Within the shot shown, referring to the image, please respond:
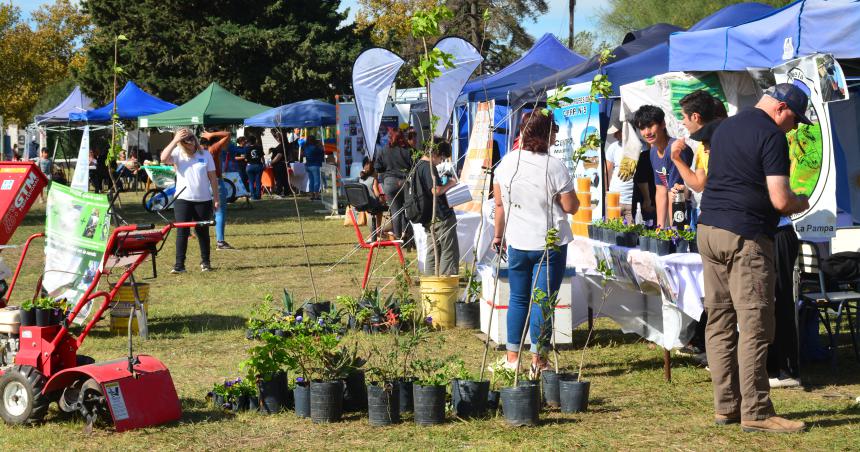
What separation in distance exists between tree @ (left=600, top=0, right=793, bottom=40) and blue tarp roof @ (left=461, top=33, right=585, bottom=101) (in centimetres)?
1366

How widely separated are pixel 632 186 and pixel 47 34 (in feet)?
176

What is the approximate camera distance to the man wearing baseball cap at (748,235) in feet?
15.7

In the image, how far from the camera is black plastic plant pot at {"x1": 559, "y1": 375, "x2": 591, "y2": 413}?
5.58m

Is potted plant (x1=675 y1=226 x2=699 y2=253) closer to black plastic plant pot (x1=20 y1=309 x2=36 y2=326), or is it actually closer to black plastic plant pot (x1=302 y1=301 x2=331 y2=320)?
black plastic plant pot (x1=302 y1=301 x2=331 y2=320)

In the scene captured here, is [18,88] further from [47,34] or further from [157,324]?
[157,324]

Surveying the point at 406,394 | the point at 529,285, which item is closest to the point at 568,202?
the point at 529,285

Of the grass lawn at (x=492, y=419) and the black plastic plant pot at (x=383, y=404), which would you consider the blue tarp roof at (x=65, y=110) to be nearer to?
the grass lawn at (x=492, y=419)

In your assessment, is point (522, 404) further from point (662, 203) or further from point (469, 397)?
point (662, 203)

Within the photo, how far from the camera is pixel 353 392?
5.68 meters

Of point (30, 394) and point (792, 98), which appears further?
point (30, 394)

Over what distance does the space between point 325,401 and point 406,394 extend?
0.44 m

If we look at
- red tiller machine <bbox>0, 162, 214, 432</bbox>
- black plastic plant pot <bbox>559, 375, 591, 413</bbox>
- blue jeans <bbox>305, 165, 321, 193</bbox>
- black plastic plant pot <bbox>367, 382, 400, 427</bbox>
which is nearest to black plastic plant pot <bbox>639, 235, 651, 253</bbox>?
black plastic plant pot <bbox>559, 375, 591, 413</bbox>

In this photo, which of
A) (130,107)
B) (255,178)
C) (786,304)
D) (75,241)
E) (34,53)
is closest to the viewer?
(786,304)

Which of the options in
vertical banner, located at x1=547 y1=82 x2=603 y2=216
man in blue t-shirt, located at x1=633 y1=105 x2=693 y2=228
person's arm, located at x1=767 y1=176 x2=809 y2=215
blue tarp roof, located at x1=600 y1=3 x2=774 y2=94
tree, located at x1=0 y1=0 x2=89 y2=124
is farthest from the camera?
tree, located at x1=0 y1=0 x2=89 y2=124
